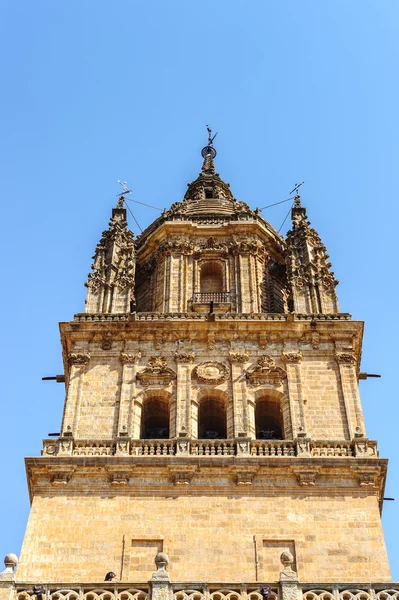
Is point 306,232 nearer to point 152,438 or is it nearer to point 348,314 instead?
point 348,314

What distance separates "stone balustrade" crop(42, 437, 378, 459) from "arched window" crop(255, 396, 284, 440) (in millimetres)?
1704

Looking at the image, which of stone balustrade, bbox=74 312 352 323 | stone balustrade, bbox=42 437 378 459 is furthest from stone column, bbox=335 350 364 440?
stone balustrade, bbox=74 312 352 323

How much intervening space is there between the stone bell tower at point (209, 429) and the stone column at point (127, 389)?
39 millimetres

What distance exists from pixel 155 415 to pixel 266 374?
3133mm

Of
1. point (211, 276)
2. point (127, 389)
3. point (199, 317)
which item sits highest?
point (211, 276)

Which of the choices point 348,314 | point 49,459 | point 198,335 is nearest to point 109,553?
point 49,459

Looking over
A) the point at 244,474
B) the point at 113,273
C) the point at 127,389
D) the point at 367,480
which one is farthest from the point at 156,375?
the point at 367,480

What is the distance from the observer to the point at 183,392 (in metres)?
29.9

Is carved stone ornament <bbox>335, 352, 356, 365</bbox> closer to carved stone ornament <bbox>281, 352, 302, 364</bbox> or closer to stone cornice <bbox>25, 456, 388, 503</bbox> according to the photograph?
carved stone ornament <bbox>281, 352, 302, 364</bbox>

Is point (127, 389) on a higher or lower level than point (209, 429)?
higher

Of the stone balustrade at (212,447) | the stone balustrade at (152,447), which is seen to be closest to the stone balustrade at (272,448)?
the stone balustrade at (212,447)

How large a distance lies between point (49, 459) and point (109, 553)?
3.09 m

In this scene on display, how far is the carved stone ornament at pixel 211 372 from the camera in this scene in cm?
3023

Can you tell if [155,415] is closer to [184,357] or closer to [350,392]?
[184,357]
